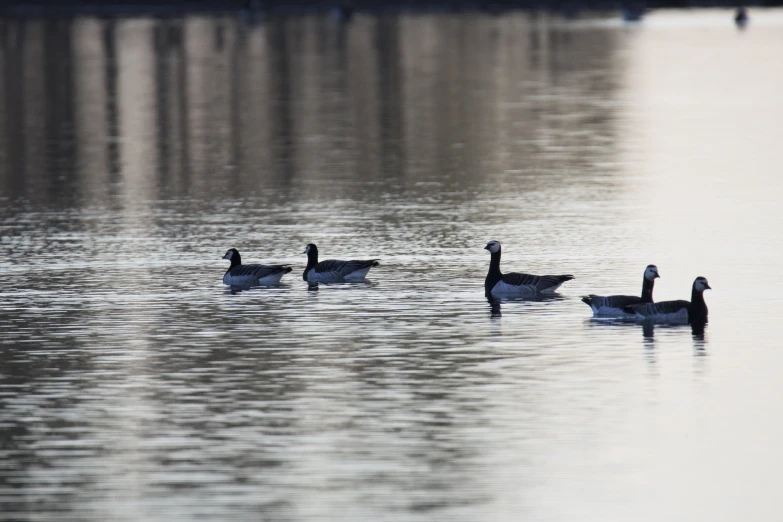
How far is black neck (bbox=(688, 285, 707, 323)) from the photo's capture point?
1000 inches

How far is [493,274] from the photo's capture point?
94.1ft

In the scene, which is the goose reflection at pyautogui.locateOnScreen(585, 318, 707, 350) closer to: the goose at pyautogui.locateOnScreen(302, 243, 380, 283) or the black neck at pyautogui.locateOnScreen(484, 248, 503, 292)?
the black neck at pyautogui.locateOnScreen(484, 248, 503, 292)

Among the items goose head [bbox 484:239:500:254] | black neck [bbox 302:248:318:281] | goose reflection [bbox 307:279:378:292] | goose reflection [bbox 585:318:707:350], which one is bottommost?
goose reflection [bbox 585:318:707:350]

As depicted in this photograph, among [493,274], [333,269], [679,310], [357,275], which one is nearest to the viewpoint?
[679,310]

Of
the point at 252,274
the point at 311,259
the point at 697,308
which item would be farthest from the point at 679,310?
the point at 252,274

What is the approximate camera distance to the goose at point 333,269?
29.8 metres

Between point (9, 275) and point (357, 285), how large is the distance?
21.9 feet

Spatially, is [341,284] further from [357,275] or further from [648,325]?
[648,325]

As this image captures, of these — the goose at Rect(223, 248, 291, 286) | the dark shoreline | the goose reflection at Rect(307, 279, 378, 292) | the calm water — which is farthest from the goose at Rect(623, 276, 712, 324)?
the dark shoreline

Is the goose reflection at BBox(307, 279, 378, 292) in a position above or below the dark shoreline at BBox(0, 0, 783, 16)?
below

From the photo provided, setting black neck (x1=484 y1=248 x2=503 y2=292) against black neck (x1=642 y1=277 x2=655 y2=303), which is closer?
black neck (x1=642 y1=277 x2=655 y2=303)

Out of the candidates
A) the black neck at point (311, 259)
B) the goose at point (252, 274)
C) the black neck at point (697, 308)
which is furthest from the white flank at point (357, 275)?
the black neck at point (697, 308)

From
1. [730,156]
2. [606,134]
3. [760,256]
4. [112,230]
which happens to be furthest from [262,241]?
[606,134]

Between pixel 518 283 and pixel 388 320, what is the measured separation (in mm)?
2770
